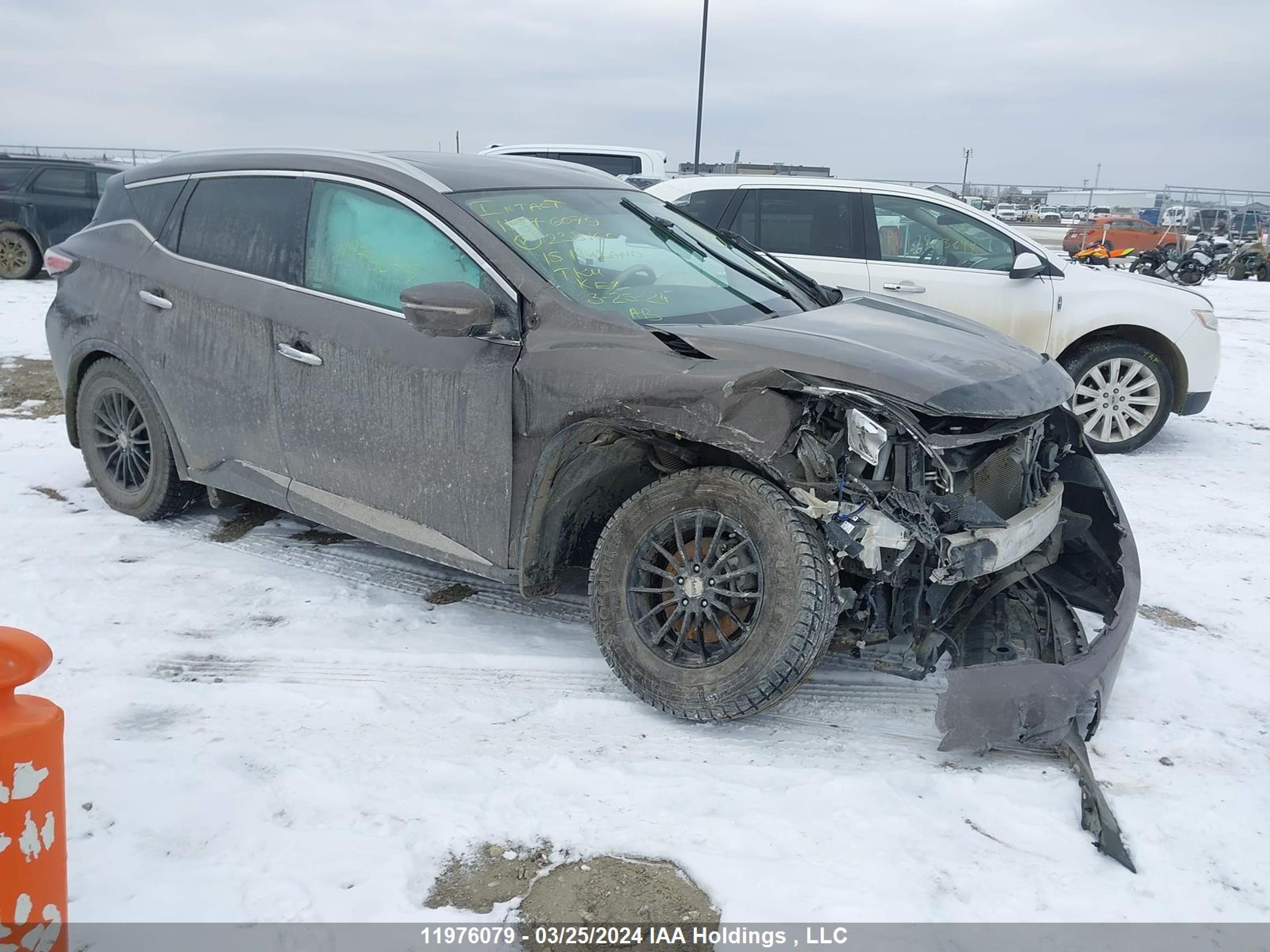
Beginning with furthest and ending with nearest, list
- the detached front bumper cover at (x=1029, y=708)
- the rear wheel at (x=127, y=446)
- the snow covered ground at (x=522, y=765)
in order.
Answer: the rear wheel at (x=127, y=446)
the detached front bumper cover at (x=1029, y=708)
the snow covered ground at (x=522, y=765)

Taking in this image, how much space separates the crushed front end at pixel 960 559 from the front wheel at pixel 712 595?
14cm

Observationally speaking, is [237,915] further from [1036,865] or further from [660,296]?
[660,296]

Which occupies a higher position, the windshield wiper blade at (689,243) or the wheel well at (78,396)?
the windshield wiper blade at (689,243)

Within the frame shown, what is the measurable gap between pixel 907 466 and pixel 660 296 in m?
1.18

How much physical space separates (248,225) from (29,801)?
3060mm

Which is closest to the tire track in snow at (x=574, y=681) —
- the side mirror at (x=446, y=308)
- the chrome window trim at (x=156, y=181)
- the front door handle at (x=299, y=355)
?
the front door handle at (x=299, y=355)

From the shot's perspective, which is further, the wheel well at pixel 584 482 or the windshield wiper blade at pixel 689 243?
the windshield wiper blade at pixel 689 243

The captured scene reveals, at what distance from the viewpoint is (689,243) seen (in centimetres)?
442

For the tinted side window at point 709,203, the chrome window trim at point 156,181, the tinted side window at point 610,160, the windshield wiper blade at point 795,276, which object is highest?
the tinted side window at point 610,160

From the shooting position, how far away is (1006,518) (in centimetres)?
356

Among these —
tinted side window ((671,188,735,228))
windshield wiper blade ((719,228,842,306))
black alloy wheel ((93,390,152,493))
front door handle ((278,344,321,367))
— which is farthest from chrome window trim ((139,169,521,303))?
tinted side window ((671,188,735,228))

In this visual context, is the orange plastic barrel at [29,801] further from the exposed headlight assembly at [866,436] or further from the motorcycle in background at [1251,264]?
the motorcycle in background at [1251,264]

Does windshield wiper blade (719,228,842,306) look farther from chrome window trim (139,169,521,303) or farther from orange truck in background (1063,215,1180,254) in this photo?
orange truck in background (1063,215,1180,254)

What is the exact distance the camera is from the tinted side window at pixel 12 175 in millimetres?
14398
